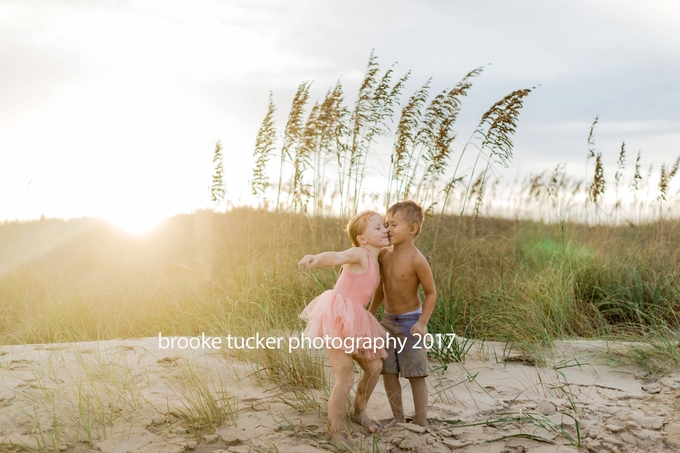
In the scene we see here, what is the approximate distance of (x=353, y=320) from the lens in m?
3.17

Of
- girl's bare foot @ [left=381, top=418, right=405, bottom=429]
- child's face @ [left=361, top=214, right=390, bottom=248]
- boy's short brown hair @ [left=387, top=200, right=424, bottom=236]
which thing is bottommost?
girl's bare foot @ [left=381, top=418, right=405, bottom=429]

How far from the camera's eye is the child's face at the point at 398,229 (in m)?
3.37

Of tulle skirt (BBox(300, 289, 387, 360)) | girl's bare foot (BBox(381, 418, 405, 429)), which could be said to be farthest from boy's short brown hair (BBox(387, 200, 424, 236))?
girl's bare foot (BBox(381, 418, 405, 429))

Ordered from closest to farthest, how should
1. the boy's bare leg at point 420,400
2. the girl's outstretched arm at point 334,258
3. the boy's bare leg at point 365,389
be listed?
the girl's outstretched arm at point 334,258 < the boy's bare leg at point 365,389 < the boy's bare leg at point 420,400

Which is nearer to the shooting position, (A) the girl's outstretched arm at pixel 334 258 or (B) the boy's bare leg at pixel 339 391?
(A) the girl's outstretched arm at pixel 334 258

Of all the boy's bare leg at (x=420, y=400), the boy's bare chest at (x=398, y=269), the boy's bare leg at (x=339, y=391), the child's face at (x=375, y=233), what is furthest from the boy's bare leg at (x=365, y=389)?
the child's face at (x=375, y=233)

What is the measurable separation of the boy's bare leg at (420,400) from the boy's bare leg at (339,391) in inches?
17.1

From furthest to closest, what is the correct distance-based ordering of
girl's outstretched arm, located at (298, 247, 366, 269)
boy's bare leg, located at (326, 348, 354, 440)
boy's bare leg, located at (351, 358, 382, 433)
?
boy's bare leg, located at (351, 358, 382, 433), boy's bare leg, located at (326, 348, 354, 440), girl's outstretched arm, located at (298, 247, 366, 269)

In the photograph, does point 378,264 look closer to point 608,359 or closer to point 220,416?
point 220,416

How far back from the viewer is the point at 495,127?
204 inches

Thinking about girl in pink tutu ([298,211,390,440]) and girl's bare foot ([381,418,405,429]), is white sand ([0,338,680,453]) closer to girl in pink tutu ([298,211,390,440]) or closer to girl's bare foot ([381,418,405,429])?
girl's bare foot ([381,418,405,429])

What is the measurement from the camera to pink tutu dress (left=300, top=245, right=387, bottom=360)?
10.4ft

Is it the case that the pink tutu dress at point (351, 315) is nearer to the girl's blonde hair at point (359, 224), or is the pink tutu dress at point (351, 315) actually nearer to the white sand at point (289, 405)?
the girl's blonde hair at point (359, 224)

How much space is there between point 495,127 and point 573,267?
1.85m
